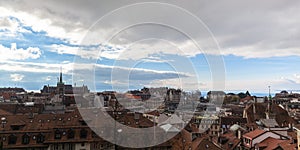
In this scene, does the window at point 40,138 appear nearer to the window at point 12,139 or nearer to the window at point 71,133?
the window at point 12,139

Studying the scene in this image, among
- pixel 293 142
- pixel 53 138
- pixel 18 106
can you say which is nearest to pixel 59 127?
pixel 53 138

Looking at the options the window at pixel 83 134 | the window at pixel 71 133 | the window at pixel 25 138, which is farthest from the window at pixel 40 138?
the window at pixel 83 134

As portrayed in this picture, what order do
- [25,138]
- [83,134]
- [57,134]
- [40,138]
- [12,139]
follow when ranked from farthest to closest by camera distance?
[83,134], [40,138], [25,138], [57,134], [12,139]

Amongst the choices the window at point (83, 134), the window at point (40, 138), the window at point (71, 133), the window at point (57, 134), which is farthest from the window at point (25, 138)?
the window at point (83, 134)

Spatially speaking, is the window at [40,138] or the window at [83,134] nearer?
the window at [40,138]

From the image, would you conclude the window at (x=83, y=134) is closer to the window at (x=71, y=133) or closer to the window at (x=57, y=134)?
the window at (x=71, y=133)

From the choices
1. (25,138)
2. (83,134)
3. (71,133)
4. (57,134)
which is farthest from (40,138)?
(83,134)

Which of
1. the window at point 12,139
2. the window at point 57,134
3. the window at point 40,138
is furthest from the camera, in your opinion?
the window at point 40,138

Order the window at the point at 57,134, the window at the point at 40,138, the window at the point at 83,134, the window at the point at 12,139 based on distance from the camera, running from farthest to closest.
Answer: the window at the point at 83,134, the window at the point at 40,138, the window at the point at 57,134, the window at the point at 12,139

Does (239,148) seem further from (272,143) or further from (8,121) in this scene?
(8,121)

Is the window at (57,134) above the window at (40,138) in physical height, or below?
above

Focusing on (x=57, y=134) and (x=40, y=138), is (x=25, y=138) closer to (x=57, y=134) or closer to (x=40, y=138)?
(x=40, y=138)

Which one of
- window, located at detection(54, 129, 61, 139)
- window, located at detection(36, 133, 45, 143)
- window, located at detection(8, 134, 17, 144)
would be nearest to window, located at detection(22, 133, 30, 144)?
window, located at detection(8, 134, 17, 144)

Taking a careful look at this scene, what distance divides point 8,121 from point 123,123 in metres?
14.7
